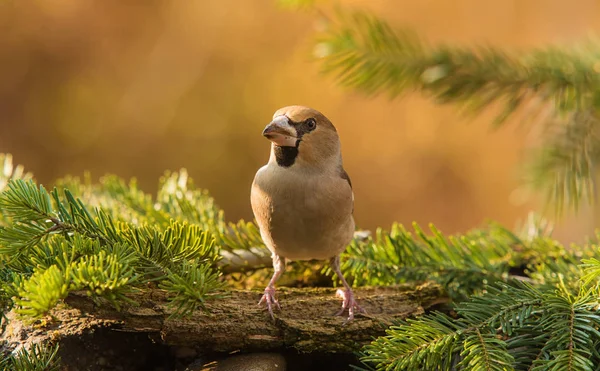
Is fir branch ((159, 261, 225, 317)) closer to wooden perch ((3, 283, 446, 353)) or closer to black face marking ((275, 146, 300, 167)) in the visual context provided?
wooden perch ((3, 283, 446, 353))

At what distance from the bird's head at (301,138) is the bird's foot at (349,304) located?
396 mm

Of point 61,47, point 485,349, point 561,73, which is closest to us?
point 485,349

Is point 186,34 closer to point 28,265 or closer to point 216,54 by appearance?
point 216,54

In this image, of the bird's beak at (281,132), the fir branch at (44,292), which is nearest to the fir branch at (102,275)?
the fir branch at (44,292)

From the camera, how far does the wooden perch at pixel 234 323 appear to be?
1.44 m

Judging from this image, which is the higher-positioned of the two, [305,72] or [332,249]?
[305,72]

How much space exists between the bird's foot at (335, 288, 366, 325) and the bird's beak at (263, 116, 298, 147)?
447mm

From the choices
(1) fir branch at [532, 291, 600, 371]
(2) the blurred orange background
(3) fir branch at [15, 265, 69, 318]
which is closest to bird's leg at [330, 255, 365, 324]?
(1) fir branch at [532, 291, 600, 371]

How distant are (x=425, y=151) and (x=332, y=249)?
4.05 metres

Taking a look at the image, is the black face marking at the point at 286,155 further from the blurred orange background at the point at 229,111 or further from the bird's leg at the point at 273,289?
the blurred orange background at the point at 229,111

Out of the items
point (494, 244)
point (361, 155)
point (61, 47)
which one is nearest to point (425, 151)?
point (361, 155)

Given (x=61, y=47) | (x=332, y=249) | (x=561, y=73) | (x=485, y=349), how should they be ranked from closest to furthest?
(x=485, y=349) < (x=332, y=249) < (x=561, y=73) < (x=61, y=47)

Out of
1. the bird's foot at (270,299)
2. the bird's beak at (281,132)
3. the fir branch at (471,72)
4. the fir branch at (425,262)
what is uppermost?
the fir branch at (471,72)

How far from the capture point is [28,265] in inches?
52.9
